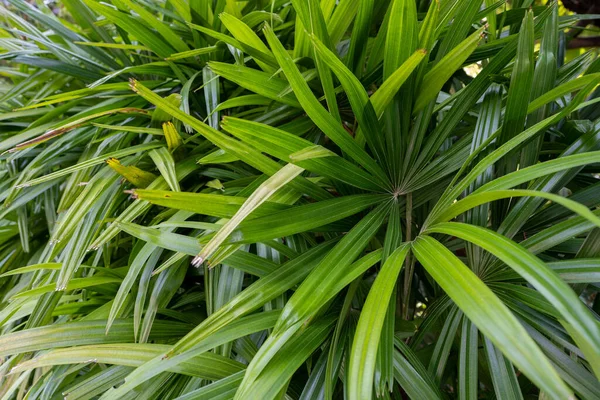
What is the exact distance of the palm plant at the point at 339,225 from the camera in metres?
0.41

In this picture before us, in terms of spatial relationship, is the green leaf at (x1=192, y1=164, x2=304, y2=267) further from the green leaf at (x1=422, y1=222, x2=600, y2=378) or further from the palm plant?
the green leaf at (x1=422, y1=222, x2=600, y2=378)

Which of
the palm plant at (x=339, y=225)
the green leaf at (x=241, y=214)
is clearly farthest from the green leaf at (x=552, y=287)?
the green leaf at (x=241, y=214)

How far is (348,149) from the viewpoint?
A: 488mm

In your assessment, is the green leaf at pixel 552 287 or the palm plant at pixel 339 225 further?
the palm plant at pixel 339 225

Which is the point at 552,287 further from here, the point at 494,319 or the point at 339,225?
the point at 339,225

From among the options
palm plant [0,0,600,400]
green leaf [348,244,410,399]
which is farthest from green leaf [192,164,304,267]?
green leaf [348,244,410,399]

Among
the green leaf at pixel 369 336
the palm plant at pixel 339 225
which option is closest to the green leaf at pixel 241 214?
the palm plant at pixel 339 225

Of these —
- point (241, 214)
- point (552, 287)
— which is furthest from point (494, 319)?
point (241, 214)

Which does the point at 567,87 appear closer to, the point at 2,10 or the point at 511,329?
the point at 511,329

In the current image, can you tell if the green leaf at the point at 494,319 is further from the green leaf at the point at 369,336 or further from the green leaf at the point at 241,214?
the green leaf at the point at 241,214

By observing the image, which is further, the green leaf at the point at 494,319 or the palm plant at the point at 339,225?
the palm plant at the point at 339,225

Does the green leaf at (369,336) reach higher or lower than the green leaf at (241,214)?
lower

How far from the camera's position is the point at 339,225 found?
538 millimetres

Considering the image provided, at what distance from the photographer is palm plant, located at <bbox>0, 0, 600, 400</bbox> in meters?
0.41
